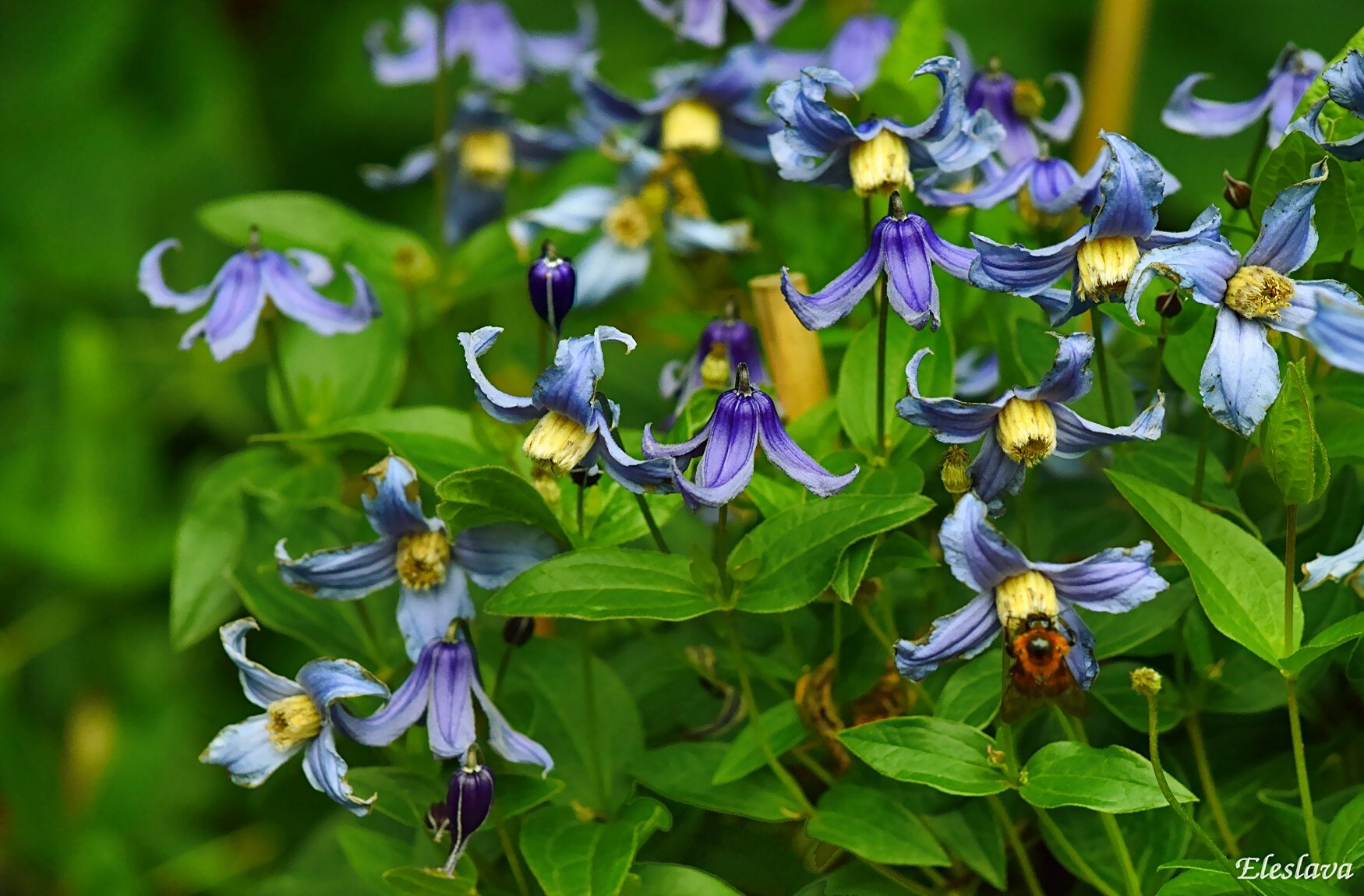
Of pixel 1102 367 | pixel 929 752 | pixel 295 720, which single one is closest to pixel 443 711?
pixel 295 720

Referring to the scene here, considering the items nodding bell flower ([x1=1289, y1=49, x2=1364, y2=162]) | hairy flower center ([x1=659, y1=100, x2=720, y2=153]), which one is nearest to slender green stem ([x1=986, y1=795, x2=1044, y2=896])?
nodding bell flower ([x1=1289, y1=49, x2=1364, y2=162])

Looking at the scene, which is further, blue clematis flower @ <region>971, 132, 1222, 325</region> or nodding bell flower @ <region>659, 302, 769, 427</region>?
nodding bell flower @ <region>659, 302, 769, 427</region>

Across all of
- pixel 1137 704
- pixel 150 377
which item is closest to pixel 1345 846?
pixel 1137 704

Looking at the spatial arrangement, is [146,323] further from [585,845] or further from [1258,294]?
[1258,294]

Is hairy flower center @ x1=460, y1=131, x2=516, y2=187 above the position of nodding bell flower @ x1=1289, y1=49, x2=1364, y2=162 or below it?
below

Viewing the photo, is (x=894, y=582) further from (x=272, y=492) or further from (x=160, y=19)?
(x=160, y=19)

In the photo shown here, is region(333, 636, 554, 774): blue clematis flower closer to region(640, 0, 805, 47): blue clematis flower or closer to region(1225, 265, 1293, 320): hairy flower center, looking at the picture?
region(1225, 265, 1293, 320): hairy flower center

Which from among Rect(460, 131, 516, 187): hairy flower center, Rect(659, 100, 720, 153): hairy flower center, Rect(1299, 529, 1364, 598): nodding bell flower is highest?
Rect(1299, 529, 1364, 598): nodding bell flower
